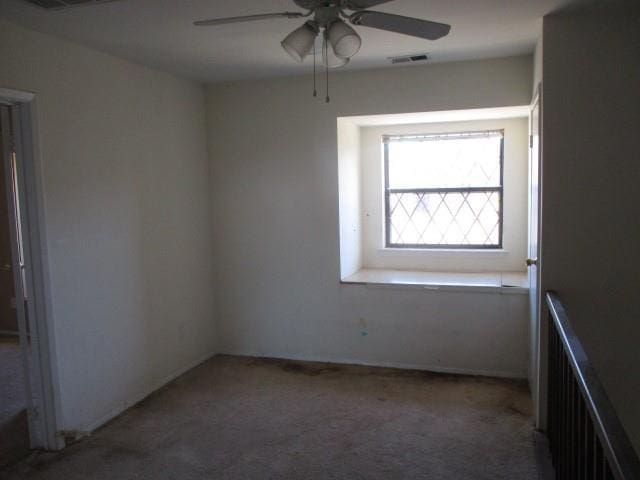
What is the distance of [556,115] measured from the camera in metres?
2.87

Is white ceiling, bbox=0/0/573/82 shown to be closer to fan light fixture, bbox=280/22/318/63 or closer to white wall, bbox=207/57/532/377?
white wall, bbox=207/57/532/377

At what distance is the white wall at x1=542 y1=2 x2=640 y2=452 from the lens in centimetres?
280

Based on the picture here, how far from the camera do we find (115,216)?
11.3 feet

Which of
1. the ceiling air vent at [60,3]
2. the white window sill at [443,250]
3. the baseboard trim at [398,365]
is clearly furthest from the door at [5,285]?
the white window sill at [443,250]

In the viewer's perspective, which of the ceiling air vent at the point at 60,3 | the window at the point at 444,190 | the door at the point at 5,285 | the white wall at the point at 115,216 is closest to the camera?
the ceiling air vent at the point at 60,3

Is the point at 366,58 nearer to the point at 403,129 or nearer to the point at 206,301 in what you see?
the point at 403,129

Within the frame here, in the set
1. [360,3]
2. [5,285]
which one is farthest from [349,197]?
[5,285]

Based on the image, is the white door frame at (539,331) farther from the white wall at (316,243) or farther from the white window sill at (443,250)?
the white window sill at (443,250)

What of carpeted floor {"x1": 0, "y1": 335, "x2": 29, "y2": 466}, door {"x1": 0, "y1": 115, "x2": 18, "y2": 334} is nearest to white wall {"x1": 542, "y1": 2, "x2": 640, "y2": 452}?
carpeted floor {"x1": 0, "y1": 335, "x2": 29, "y2": 466}

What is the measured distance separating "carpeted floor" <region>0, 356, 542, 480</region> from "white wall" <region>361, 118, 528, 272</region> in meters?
1.10

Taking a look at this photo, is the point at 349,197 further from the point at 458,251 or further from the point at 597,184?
the point at 597,184

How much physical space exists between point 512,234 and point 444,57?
1668mm

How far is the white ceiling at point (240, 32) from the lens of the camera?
2594 millimetres

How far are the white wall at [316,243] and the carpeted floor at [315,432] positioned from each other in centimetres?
A: 28
